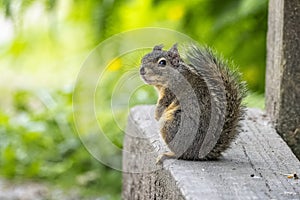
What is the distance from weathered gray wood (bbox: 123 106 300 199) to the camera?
2.31 meters

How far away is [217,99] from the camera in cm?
269

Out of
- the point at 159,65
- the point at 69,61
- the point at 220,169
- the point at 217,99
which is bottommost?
the point at 220,169

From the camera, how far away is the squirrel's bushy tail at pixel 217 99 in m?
→ 2.68

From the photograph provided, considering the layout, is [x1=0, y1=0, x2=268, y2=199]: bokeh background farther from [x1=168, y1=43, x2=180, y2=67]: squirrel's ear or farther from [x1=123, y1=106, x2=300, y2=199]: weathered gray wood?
[x1=168, y1=43, x2=180, y2=67]: squirrel's ear

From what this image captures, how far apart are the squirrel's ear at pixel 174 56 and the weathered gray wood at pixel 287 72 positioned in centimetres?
70

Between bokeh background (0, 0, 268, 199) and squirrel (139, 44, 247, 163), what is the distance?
3.63 feet

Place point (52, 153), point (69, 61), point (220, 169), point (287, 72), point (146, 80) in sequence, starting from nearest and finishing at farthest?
point (220, 169), point (146, 80), point (287, 72), point (52, 153), point (69, 61)

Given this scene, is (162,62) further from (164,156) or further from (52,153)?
(52,153)

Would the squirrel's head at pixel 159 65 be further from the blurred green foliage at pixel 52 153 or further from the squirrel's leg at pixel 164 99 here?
the blurred green foliage at pixel 52 153

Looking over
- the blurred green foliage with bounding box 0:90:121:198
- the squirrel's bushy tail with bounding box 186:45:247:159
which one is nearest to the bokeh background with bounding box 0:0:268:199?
the blurred green foliage with bounding box 0:90:121:198

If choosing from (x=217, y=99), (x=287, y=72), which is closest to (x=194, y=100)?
(x=217, y=99)

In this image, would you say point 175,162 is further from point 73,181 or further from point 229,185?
point 73,181

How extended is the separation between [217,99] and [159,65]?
0.20m

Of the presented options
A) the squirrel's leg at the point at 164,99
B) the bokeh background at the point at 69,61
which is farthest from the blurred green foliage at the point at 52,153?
the squirrel's leg at the point at 164,99
